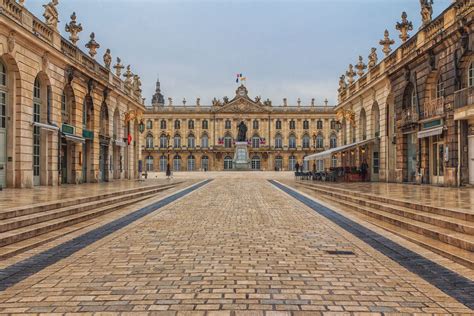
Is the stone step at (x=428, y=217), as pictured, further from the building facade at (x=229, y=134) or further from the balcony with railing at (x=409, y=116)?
the building facade at (x=229, y=134)

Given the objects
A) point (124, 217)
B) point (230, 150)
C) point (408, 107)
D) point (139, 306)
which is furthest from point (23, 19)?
point (230, 150)

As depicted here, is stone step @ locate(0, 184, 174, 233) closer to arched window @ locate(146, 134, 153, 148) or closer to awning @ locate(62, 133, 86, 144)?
awning @ locate(62, 133, 86, 144)

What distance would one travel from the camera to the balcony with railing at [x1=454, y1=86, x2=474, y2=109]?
16.4m

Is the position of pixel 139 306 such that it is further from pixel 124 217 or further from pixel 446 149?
pixel 446 149

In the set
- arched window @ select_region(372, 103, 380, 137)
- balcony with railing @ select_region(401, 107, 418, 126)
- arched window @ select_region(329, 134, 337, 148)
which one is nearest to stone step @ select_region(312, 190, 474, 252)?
balcony with railing @ select_region(401, 107, 418, 126)

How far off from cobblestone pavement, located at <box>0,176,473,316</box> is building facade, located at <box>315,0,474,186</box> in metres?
12.1

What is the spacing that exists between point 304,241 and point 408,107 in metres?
18.3

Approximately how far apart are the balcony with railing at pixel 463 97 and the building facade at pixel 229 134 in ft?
245

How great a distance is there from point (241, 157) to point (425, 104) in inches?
1919

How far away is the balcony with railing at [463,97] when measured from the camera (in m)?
16.4

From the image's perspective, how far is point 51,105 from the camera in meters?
20.0

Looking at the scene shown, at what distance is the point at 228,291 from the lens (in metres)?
4.55

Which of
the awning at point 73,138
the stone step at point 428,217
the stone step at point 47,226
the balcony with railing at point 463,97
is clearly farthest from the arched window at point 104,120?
the balcony with railing at point 463,97

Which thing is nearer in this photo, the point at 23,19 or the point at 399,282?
the point at 399,282
